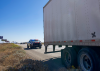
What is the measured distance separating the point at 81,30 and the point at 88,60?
143 cm

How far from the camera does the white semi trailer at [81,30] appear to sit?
11.2ft

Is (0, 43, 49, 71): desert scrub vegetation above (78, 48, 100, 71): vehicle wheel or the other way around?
the other way around

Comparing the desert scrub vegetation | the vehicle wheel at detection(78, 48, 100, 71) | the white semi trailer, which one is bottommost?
the desert scrub vegetation

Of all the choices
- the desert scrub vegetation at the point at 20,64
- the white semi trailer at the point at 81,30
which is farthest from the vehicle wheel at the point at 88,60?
the desert scrub vegetation at the point at 20,64

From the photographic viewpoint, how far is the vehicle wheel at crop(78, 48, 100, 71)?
3.45 meters

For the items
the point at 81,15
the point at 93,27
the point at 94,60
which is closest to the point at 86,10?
the point at 81,15

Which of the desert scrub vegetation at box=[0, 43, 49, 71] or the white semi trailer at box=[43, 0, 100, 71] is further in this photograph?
the desert scrub vegetation at box=[0, 43, 49, 71]

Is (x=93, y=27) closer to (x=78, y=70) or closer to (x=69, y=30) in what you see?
(x=69, y=30)

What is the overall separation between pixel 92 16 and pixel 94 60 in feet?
5.88

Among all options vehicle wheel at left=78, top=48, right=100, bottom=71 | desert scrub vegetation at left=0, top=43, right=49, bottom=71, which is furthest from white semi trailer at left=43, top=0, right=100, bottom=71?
desert scrub vegetation at left=0, top=43, right=49, bottom=71

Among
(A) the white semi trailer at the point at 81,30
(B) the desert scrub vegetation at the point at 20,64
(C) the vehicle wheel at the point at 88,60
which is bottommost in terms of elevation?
(B) the desert scrub vegetation at the point at 20,64

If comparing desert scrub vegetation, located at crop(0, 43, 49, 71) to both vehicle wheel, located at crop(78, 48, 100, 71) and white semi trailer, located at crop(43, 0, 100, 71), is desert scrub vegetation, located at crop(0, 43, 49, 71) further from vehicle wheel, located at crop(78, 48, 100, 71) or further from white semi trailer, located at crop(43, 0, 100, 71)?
vehicle wheel, located at crop(78, 48, 100, 71)

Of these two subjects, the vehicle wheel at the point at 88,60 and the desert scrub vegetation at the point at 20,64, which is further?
the desert scrub vegetation at the point at 20,64

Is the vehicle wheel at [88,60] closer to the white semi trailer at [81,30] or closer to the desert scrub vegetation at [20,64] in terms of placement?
the white semi trailer at [81,30]
